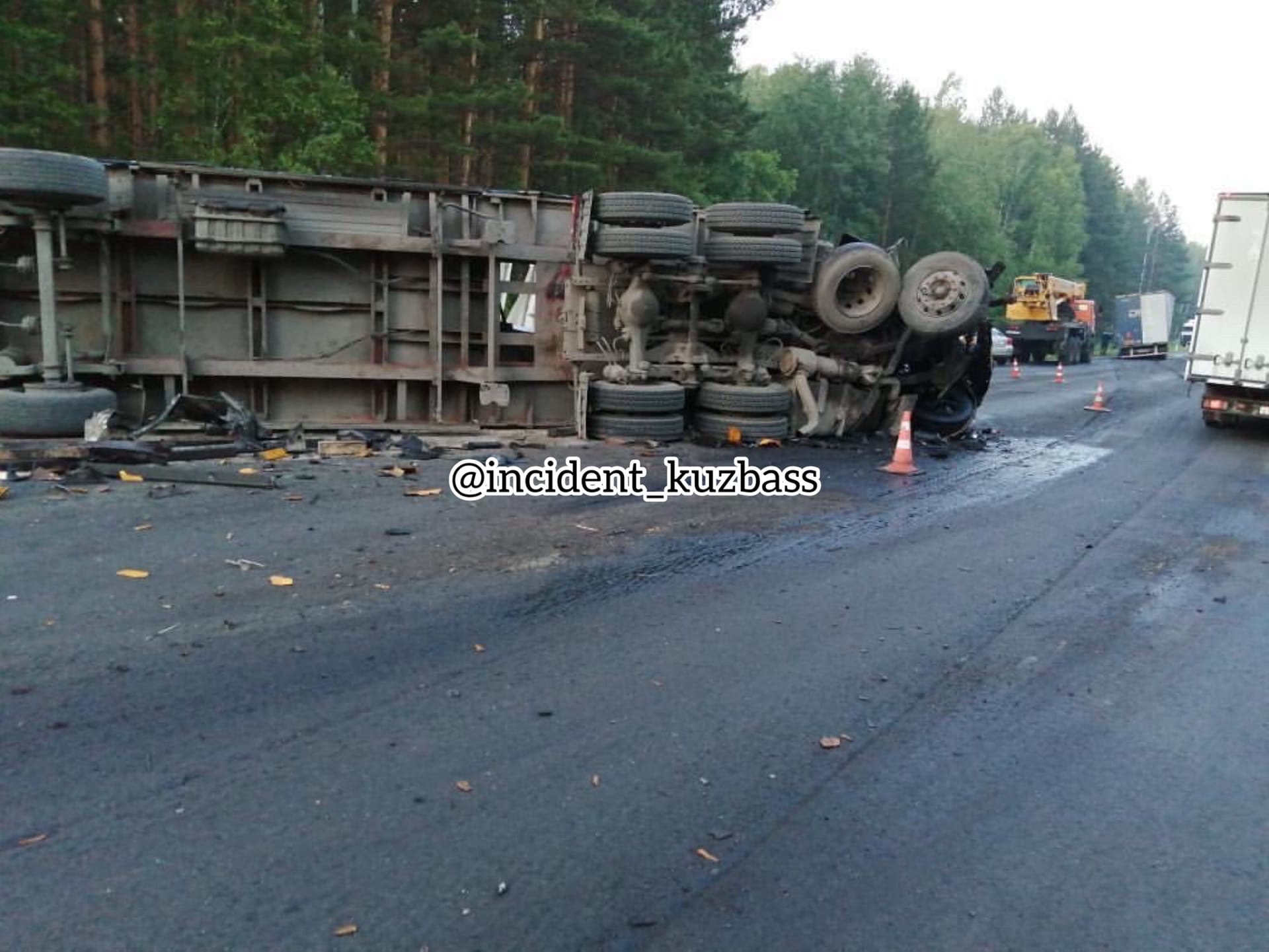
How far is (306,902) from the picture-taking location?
7.91 ft

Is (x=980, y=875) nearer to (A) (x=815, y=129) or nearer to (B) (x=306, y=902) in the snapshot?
(B) (x=306, y=902)

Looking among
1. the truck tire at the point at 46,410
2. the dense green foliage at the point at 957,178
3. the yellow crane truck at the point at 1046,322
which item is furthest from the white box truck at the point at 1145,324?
the truck tire at the point at 46,410

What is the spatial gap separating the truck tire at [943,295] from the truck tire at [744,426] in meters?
2.02

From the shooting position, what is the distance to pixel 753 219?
394 inches

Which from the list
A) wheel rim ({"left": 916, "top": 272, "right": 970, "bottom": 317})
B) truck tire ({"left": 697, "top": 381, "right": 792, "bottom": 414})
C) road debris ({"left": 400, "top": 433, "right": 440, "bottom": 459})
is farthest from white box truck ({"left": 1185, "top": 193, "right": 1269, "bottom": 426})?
road debris ({"left": 400, "top": 433, "right": 440, "bottom": 459})

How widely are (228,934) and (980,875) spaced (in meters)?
2.03

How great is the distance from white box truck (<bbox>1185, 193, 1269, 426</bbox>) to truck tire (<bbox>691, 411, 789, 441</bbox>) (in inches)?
287

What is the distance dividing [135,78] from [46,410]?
593 inches

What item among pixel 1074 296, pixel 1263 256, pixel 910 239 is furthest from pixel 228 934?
pixel 910 239

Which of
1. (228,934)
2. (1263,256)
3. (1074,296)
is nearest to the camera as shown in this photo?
(228,934)

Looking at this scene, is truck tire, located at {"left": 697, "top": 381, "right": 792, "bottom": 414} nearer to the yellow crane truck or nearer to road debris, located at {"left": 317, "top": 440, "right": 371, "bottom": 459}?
road debris, located at {"left": 317, "top": 440, "right": 371, "bottom": 459}

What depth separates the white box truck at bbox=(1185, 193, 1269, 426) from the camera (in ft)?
41.5

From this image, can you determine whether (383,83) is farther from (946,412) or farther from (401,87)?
(946,412)

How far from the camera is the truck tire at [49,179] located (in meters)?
7.64
